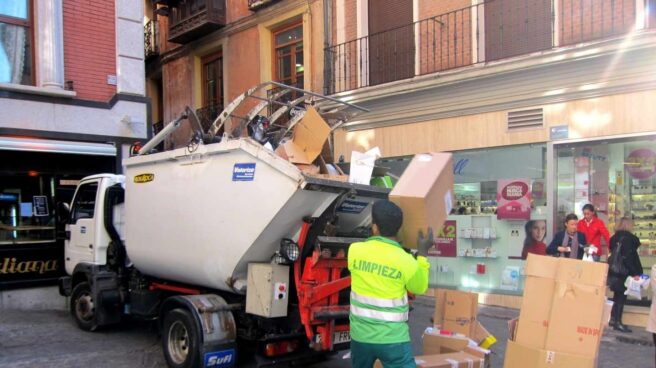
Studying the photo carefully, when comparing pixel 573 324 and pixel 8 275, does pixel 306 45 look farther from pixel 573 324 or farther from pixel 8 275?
pixel 573 324

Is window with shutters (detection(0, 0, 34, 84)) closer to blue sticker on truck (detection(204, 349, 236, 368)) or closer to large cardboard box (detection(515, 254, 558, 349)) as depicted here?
blue sticker on truck (detection(204, 349, 236, 368))

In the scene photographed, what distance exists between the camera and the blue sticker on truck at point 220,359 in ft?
16.9

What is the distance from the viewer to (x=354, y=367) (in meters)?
3.69

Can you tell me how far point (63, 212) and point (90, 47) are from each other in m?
3.37

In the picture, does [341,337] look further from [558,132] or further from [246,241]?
[558,132]

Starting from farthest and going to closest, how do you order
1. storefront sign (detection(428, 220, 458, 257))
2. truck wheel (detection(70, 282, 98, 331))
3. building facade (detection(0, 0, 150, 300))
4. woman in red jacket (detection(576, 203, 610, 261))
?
storefront sign (detection(428, 220, 458, 257)) → building facade (detection(0, 0, 150, 300)) → woman in red jacket (detection(576, 203, 610, 261)) → truck wheel (detection(70, 282, 98, 331))

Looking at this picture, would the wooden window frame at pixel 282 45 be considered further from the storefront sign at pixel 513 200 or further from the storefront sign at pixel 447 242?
the storefront sign at pixel 513 200

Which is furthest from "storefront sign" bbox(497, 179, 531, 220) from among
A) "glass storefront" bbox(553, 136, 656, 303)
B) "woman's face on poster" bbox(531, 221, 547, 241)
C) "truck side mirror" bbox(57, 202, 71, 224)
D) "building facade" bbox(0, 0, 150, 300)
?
"truck side mirror" bbox(57, 202, 71, 224)

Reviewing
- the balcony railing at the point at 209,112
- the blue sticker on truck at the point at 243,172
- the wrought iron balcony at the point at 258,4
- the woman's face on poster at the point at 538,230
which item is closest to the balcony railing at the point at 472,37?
the wrought iron balcony at the point at 258,4

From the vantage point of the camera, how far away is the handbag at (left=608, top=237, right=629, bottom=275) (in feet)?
24.4

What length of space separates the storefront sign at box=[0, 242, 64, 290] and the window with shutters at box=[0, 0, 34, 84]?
290 centimetres

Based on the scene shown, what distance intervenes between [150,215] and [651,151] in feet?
22.5

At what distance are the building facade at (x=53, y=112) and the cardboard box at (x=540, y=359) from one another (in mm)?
7865

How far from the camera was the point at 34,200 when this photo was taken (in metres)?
9.64
